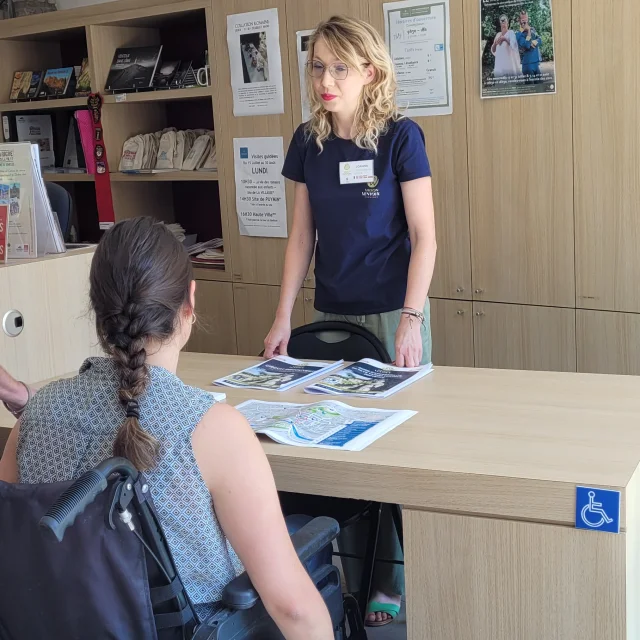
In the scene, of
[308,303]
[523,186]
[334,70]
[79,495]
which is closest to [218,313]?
[308,303]

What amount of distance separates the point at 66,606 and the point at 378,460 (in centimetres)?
61

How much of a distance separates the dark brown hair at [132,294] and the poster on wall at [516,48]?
233 centimetres

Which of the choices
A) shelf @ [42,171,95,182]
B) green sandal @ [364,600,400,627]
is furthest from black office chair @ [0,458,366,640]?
shelf @ [42,171,95,182]

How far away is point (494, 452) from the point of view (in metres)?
1.62

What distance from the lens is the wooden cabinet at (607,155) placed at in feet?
10.3

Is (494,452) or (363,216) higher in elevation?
(363,216)

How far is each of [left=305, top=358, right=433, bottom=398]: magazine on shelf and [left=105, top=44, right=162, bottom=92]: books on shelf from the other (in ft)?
9.22

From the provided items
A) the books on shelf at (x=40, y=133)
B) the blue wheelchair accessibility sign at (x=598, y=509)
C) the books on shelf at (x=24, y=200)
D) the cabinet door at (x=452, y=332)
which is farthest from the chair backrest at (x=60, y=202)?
the blue wheelchair accessibility sign at (x=598, y=509)

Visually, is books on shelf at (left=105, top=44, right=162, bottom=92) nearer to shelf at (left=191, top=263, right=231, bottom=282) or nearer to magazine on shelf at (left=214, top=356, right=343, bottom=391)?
shelf at (left=191, top=263, right=231, bottom=282)

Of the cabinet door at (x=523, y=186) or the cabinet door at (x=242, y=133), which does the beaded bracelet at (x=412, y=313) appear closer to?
the cabinet door at (x=523, y=186)

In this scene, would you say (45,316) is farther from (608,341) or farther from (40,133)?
(40,133)

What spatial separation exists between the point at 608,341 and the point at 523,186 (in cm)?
65

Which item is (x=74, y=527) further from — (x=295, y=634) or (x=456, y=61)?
(x=456, y=61)

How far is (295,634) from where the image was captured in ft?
4.30
